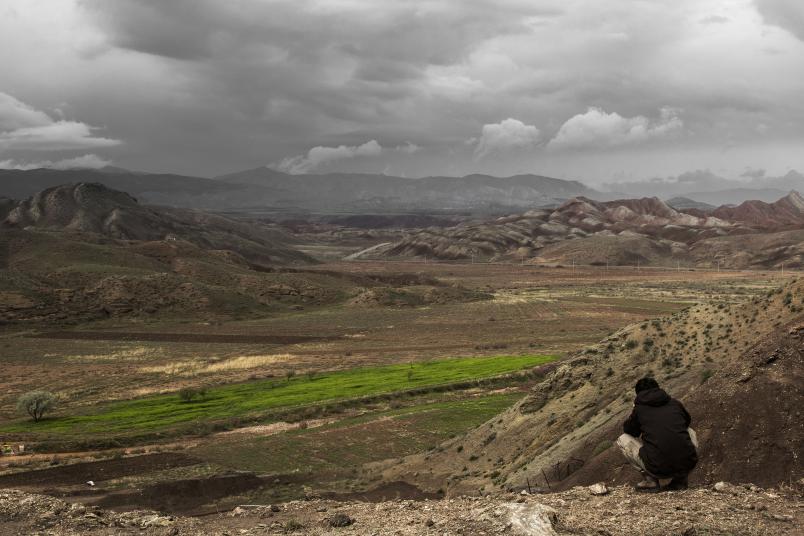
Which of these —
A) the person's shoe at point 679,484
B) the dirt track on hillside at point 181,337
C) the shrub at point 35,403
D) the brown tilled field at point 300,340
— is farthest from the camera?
the dirt track on hillside at point 181,337

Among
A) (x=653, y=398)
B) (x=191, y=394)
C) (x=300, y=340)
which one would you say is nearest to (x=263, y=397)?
(x=191, y=394)

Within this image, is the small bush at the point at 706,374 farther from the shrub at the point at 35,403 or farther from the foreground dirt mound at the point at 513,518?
the shrub at the point at 35,403

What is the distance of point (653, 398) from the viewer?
33.9ft

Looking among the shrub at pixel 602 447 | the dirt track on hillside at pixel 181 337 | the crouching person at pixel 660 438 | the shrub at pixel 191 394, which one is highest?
the crouching person at pixel 660 438

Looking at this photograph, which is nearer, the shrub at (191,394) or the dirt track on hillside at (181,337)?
the shrub at (191,394)

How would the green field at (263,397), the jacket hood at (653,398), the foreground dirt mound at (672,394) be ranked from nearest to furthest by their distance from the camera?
the jacket hood at (653,398) → the foreground dirt mound at (672,394) → the green field at (263,397)

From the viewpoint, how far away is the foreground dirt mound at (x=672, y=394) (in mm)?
12375

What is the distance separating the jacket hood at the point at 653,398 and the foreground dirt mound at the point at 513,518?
1856mm

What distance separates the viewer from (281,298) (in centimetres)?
12962

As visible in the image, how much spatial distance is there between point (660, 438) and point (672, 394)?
10.4m

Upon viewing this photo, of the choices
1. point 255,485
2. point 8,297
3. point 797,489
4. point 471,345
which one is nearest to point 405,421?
point 255,485

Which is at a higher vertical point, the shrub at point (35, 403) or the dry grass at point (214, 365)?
the shrub at point (35, 403)

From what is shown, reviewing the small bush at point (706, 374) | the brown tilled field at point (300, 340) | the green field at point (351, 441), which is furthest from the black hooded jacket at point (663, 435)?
the brown tilled field at point (300, 340)

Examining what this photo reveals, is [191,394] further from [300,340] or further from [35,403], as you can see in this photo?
[300,340]
